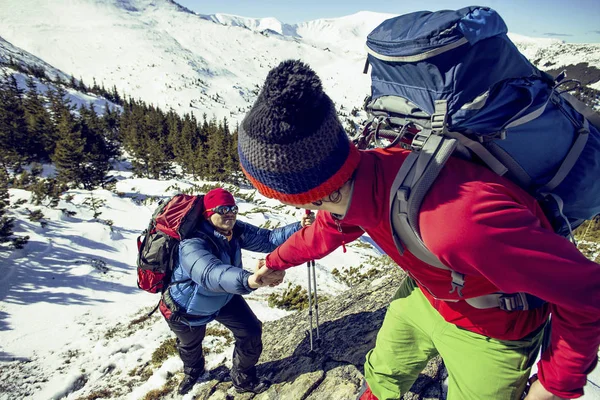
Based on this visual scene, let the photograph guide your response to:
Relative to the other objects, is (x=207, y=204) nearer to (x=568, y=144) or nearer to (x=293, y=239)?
(x=293, y=239)

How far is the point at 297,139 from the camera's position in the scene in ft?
4.33

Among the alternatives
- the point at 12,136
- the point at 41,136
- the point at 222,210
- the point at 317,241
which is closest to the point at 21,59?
the point at 41,136

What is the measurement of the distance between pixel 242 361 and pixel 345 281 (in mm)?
4533

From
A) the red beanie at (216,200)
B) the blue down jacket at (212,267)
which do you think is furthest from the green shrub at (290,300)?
the red beanie at (216,200)

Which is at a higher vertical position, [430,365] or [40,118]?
[430,365]

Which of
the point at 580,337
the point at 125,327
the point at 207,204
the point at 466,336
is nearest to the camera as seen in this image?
the point at 580,337

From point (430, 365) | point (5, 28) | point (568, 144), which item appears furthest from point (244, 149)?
point (5, 28)

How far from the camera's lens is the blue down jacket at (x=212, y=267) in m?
2.46

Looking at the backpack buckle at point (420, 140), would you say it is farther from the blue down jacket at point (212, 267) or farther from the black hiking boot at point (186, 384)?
the black hiking boot at point (186, 384)

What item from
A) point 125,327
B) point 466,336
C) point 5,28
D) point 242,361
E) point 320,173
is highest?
point 320,173

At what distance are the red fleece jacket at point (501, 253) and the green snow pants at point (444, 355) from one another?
0.12 meters

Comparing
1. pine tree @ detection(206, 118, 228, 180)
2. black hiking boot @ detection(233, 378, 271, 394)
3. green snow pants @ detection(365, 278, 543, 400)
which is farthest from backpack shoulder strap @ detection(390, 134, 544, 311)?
pine tree @ detection(206, 118, 228, 180)

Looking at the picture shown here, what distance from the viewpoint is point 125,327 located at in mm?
5672

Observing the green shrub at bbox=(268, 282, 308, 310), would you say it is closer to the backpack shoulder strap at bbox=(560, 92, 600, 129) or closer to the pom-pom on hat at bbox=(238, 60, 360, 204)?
the pom-pom on hat at bbox=(238, 60, 360, 204)
